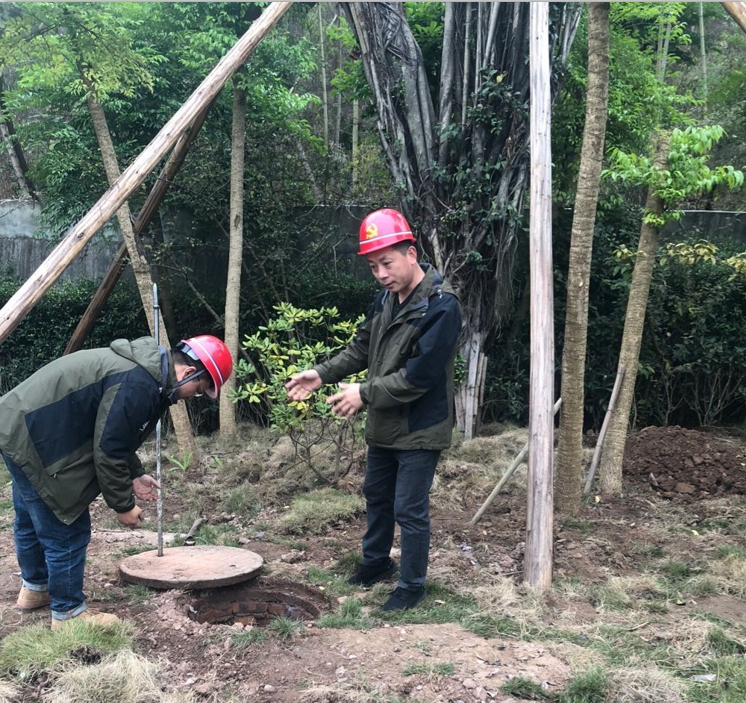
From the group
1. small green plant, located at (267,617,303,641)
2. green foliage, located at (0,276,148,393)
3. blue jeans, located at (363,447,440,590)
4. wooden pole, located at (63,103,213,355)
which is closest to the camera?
small green plant, located at (267,617,303,641)

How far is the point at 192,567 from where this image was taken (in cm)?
440

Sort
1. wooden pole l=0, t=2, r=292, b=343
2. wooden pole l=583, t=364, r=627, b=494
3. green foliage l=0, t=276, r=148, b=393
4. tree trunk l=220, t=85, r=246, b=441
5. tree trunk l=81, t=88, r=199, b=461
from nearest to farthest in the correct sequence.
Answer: wooden pole l=0, t=2, r=292, b=343 → wooden pole l=583, t=364, r=627, b=494 → tree trunk l=81, t=88, r=199, b=461 → tree trunk l=220, t=85, r=246, b=441 → green foliage l=0, t=276, r=148, b=393

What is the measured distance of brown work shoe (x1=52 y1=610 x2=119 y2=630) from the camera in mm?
3539

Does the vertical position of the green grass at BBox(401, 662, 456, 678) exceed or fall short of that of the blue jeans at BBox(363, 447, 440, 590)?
it falls short

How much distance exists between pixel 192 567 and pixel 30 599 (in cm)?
89

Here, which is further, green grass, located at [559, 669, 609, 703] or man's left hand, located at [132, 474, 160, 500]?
man's left hand, located at [132, 474, 160, 500]

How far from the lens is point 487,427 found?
843 cm

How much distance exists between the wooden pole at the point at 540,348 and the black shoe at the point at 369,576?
2.79ft

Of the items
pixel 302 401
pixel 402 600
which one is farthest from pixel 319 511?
pixel 402 600

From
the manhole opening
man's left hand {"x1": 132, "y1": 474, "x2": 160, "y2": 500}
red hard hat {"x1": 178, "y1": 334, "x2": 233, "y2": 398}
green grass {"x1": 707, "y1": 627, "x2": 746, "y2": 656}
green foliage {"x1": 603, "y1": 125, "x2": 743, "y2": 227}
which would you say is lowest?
the manhole opening

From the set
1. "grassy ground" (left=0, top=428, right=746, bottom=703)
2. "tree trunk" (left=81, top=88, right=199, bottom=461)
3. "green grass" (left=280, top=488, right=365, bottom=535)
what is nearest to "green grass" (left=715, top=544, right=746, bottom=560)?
"grassy ground" (left=0, top=428, right=746, bottom=703)

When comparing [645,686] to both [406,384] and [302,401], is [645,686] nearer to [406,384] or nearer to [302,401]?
[406,384]

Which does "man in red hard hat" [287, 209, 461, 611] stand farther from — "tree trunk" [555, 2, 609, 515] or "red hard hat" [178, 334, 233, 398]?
"tree trunk" [555, 2, 609, 515]

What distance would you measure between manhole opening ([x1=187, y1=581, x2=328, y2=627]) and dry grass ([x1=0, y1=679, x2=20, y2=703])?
1180 mm
